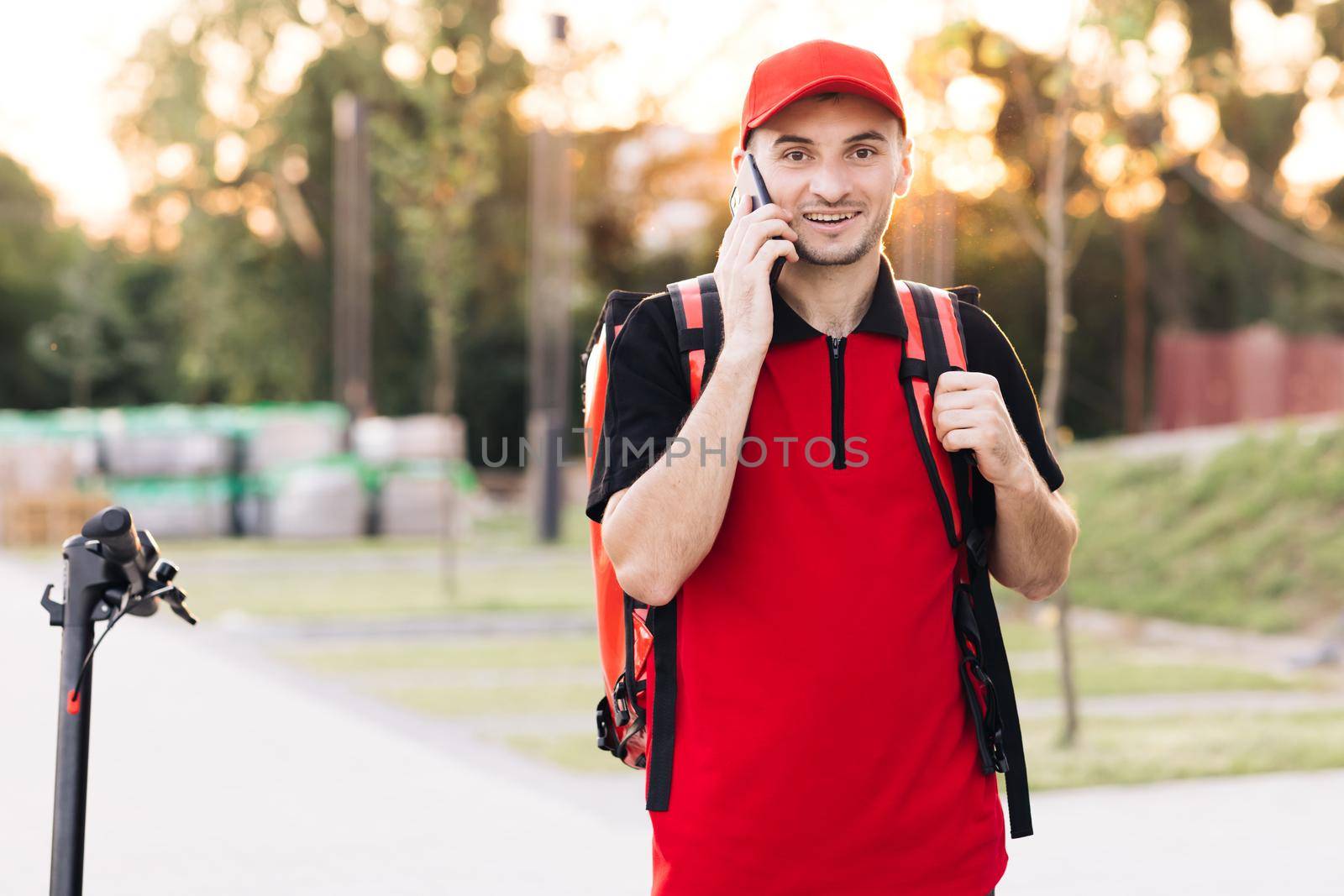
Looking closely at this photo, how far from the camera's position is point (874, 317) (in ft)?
7.66

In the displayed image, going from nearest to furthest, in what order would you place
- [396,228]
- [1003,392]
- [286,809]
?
[1003,392], [286,809], [396,228]

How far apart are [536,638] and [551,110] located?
493 inches

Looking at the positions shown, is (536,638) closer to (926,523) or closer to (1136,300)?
(926,523)

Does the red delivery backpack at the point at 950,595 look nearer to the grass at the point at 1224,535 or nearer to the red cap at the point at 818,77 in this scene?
the red cap at the point at 818,77

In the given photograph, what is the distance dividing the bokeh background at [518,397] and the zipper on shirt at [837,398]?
40 centimetres

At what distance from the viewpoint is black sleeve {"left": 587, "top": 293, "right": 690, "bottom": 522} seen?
2279mm

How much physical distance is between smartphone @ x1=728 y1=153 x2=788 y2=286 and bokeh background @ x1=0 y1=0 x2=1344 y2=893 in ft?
1.09

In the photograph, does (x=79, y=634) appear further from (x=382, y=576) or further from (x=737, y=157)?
(x=382, y=576)

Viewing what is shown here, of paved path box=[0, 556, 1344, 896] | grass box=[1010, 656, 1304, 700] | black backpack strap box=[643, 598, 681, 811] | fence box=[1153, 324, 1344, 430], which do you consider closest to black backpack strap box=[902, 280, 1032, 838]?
black backpack strap box=[643, 598, 681, 811]

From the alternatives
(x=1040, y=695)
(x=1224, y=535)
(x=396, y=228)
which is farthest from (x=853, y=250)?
(x=396, y=228)

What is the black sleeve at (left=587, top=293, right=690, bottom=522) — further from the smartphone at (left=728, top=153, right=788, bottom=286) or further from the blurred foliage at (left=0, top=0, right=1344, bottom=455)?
the blurred foliage at (left=0, top=0, right=1344, bottom=455)

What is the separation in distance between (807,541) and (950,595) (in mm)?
242

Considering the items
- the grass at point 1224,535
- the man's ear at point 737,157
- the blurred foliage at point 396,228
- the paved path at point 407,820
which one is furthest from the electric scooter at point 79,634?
the blurred foliage at point 396,228

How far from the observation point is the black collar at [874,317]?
2291mm
